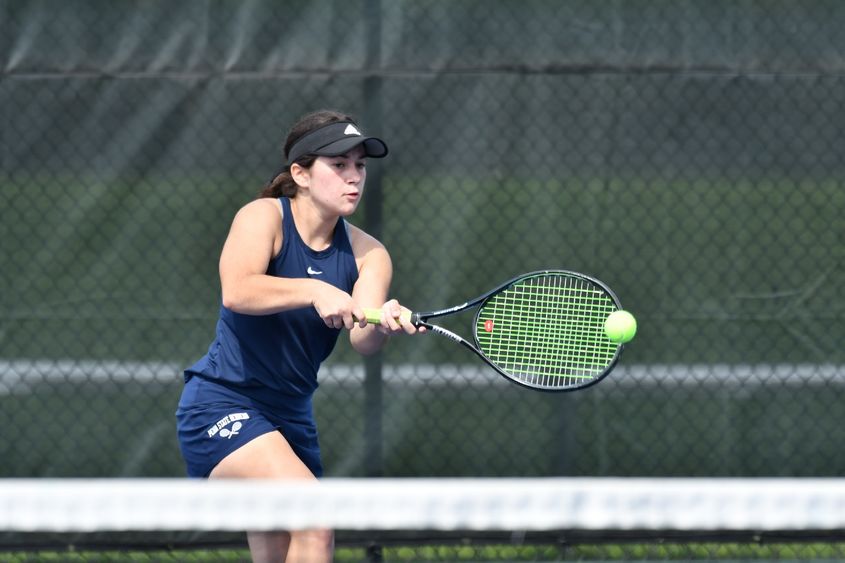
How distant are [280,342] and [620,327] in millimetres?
843

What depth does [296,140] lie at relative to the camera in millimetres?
2984

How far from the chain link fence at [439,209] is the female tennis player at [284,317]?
1.16 metres

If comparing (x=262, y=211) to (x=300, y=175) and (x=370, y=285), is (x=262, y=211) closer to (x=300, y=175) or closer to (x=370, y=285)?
(x=300, y=175)

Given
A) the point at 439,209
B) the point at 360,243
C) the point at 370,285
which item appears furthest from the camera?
the point at 439,209

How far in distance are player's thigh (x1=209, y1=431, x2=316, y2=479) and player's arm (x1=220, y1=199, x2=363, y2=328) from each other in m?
0.32

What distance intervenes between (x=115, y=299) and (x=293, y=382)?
144cm

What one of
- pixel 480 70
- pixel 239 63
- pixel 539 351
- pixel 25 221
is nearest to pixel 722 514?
pixel 539 351

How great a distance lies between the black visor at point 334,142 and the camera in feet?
9.30

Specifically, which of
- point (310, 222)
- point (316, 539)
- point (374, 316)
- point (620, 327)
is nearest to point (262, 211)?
point (310, 222)

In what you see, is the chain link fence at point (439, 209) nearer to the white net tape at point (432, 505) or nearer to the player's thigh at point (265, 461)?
the player's thigh at point (265, 461)

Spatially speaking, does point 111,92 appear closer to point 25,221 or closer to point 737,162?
point 25,221

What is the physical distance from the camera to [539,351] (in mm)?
3186

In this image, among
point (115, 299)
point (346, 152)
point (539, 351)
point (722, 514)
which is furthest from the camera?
point (115, 299)

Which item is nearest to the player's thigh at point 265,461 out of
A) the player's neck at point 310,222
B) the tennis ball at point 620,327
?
the player's neck at point 310,222
